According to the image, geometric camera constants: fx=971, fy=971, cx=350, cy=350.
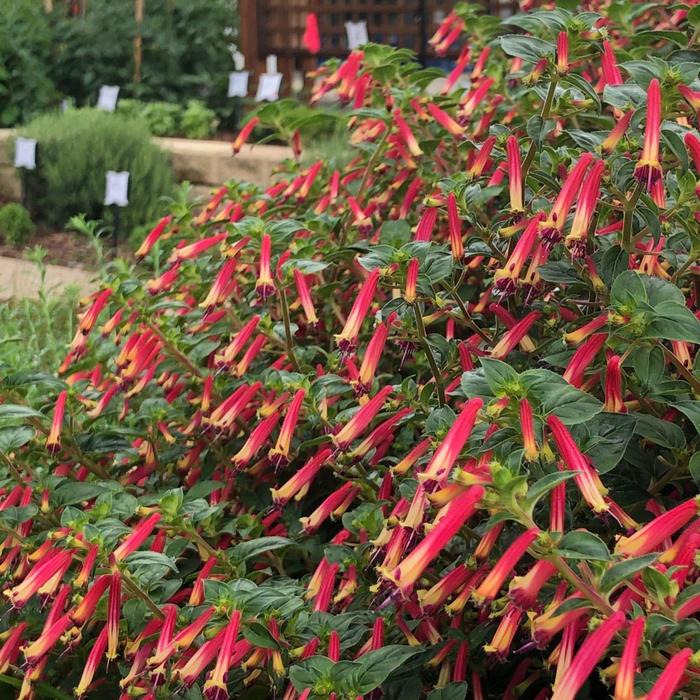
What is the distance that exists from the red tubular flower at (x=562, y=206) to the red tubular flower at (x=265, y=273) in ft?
1.75

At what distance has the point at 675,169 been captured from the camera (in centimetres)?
155

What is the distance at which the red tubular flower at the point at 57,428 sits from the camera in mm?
1822

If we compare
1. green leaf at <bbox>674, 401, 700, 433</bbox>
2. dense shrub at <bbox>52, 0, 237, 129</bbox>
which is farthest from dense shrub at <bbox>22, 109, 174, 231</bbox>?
green leaf at <bbox>674, 401, 700, 433</bbox>

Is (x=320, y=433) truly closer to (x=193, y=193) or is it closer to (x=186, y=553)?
(x=186, y=553)

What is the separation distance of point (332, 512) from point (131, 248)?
14.0 ft

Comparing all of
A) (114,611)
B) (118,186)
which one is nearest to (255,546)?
(114,611)

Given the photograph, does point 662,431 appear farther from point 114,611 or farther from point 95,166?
point 95,166

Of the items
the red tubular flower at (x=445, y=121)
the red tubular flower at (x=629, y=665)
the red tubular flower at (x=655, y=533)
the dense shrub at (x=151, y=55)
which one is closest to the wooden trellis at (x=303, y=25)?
the dense shrub at (x=151, y=55)

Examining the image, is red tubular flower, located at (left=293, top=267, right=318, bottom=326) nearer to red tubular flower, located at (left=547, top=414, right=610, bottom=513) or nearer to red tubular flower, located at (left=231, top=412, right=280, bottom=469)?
red tubular flower, located at (left=231, top=412, right=280, bottom=469)

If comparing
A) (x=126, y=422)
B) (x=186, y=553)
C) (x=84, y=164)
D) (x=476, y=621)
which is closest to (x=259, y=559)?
(x=186, y=553)

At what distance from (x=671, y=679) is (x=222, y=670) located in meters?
0.56

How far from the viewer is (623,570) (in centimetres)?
94

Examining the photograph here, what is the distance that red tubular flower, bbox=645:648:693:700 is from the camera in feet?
2.83

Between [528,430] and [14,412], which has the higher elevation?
[528,430]
